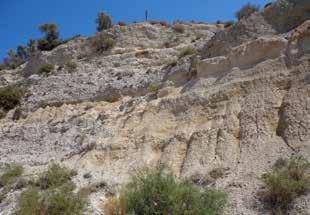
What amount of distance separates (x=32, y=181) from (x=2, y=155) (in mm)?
4683

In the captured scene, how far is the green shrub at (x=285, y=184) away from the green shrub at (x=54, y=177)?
5251 millimetres

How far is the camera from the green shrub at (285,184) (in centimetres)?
911

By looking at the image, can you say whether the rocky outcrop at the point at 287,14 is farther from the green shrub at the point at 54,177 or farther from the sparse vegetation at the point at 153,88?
the green shrub at the point at 54,177

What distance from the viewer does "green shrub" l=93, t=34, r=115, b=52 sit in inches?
1039

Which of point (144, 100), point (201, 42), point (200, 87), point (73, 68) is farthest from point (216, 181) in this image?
point (73, 68)

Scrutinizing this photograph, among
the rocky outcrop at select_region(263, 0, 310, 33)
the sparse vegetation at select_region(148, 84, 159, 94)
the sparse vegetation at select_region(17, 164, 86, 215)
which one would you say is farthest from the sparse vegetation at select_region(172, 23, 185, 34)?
the sparse vegetation at select_region(17, 164, 86, 215)

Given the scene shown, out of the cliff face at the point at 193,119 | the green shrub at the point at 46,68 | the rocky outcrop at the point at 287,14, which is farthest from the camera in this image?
the green shrub at the point at 46,68

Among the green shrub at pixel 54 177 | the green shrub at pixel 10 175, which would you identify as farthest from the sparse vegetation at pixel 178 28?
the green shrub at pixel 54 177

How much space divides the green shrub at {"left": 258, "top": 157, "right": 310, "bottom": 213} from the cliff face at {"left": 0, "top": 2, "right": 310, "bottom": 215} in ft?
0.66

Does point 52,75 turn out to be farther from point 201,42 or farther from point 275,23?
point 275,23

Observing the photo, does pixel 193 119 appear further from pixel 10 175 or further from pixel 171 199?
pixel 10 175

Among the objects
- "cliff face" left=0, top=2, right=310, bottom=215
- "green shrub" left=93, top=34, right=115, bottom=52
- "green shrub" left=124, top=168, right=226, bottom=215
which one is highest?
"green shrub" left=93, top=34, right=115, bottom=52

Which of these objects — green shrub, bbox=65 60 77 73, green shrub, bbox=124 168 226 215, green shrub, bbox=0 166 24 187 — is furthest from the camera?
green shrub, bbox=65 60 77 73

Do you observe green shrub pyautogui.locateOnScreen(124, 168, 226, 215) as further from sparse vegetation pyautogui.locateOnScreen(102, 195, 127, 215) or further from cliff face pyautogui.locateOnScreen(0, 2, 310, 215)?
cliff face pyautogui.locateOnScreen(0, 2, 310, 215)
